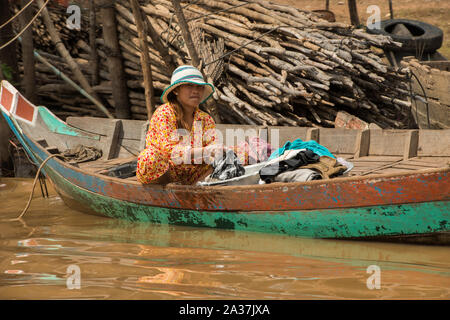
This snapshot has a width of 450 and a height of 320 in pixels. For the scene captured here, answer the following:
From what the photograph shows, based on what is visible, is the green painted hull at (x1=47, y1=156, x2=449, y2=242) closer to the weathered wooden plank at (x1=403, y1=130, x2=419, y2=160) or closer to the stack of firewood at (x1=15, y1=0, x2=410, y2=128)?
the weathered wooden plank at (x1=403, y1=130, x2=419, y2=160)

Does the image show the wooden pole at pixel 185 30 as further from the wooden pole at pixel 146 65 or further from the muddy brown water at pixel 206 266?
the muddy brown water at pixel 206 266

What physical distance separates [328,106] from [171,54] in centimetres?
229

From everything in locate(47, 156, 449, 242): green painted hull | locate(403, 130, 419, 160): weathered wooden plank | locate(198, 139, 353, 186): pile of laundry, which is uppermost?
locate(403, 130, 419, 160): weathered wooden plank

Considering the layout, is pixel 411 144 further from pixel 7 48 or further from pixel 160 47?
pixel 7 48

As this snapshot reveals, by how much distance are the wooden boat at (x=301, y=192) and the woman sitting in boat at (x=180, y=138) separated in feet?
0.62

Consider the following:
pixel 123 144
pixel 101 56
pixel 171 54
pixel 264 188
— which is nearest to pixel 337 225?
pixel 264 188

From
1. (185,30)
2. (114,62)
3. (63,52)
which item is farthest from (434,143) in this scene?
(63,52)

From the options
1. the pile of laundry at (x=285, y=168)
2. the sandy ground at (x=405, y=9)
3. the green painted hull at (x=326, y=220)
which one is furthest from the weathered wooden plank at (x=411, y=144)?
the sandy ground at (x=405, y=9)

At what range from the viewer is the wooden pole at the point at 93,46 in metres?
7.73

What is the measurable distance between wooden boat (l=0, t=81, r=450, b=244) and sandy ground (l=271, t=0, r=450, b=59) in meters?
11.4

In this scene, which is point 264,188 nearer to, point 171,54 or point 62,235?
point 62,235

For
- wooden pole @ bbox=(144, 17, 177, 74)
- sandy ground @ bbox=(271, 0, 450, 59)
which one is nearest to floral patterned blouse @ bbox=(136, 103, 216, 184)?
wooden pole @ bbox=(144, 17, 177, 74)

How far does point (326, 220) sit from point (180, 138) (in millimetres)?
1285

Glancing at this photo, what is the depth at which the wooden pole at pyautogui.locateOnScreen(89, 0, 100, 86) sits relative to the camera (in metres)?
7.73
